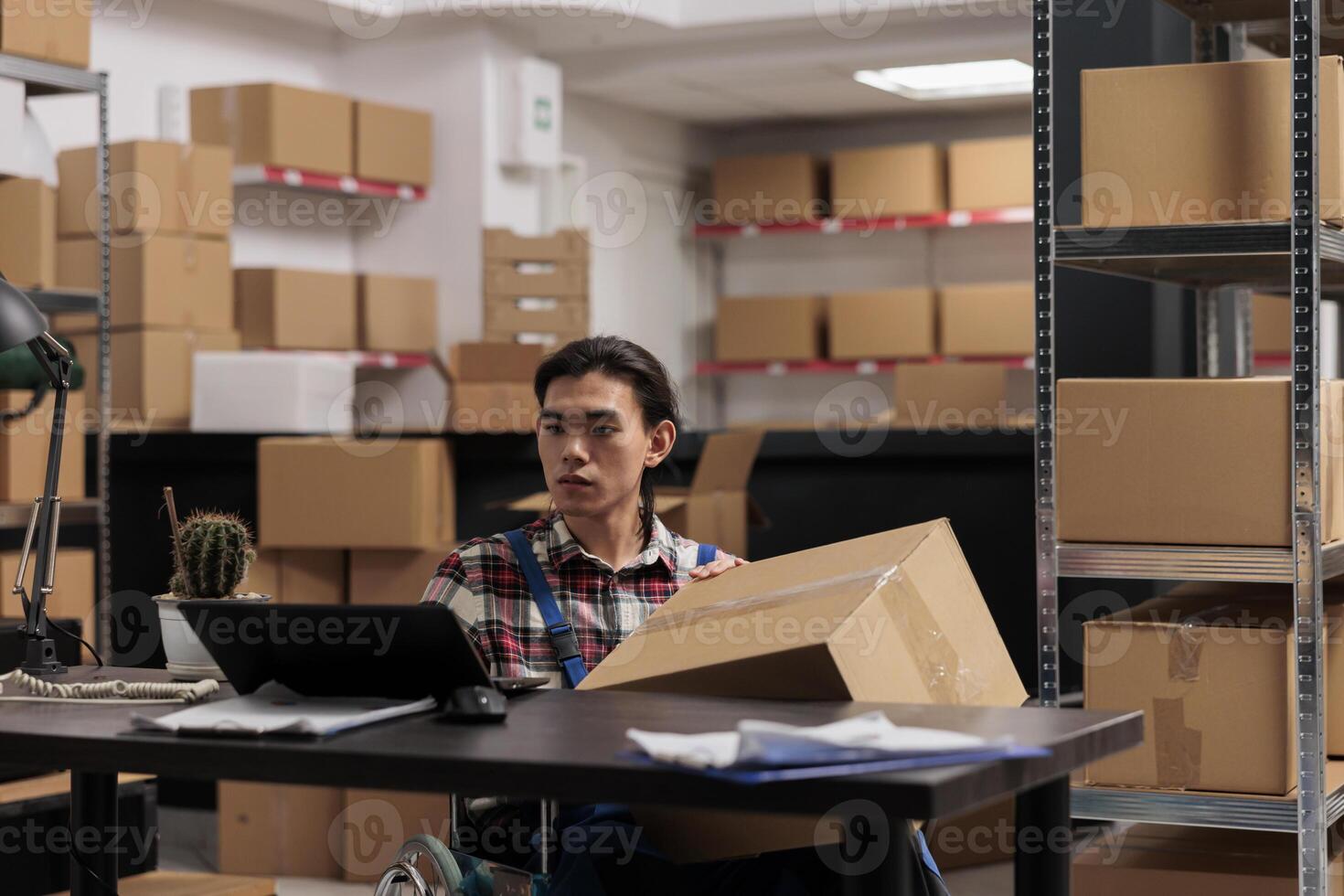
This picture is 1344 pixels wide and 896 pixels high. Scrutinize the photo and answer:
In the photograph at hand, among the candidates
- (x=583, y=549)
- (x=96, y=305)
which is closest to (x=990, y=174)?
(x=96, y=305)

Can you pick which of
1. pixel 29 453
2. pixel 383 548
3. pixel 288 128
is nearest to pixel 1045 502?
pixel 383 548

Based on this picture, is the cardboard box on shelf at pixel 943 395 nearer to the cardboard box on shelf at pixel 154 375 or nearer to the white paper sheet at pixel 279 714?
the cardboard box on shelf at pixel 154 375

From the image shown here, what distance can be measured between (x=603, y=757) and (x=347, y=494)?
2.82m

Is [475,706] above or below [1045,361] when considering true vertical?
below

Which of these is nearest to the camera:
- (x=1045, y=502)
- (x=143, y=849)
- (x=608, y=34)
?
(x=1045, y=502)

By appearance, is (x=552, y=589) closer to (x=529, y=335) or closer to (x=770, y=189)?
(x=529, y=335)

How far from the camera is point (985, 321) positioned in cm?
761

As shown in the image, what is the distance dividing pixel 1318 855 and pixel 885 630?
120 cm

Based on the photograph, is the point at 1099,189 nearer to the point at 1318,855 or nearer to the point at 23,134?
the point at 1318,855

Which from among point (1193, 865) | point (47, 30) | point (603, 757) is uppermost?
point (47, 30)

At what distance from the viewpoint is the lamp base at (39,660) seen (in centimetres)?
198

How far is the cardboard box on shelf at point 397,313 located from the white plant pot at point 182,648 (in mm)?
4354

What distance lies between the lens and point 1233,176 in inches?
105

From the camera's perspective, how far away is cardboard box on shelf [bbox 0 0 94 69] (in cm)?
385
